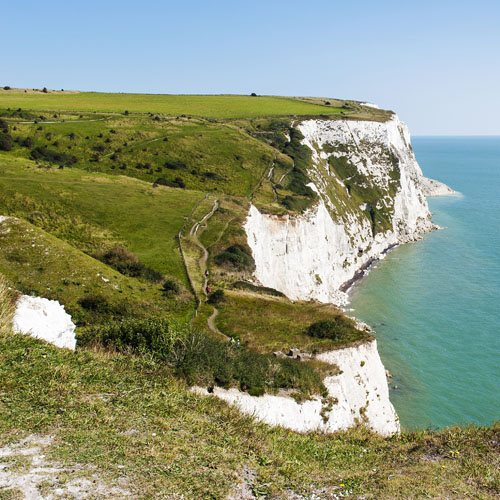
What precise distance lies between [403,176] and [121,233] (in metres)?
90.4

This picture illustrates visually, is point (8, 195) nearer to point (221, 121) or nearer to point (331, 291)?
point (331, 291)

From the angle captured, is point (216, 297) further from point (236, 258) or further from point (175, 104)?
point (175, 104)

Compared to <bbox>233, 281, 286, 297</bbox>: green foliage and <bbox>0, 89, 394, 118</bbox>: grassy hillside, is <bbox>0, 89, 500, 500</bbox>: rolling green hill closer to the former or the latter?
<bbox>233, 281, 286, 297</bbox>: green foliage

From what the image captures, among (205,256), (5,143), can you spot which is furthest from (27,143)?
(205,256)

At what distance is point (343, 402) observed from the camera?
89.9 feet

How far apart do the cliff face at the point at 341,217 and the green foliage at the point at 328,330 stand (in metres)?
18.2

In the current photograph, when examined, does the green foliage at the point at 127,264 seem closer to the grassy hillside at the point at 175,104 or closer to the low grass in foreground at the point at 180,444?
the low grass in foreground at the point at 180,444

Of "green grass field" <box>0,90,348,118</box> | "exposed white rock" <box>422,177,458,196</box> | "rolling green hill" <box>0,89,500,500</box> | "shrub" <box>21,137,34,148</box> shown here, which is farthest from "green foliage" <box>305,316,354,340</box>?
"exposed white rock" <box>422,177,458,196</box>

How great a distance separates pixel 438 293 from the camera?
67.7m

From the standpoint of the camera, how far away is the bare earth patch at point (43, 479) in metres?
9.15

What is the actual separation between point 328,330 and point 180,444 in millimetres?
20864

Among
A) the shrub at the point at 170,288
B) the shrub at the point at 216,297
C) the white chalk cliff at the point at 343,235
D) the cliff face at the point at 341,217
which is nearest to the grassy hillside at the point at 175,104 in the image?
the cliff face at the point at 341,217

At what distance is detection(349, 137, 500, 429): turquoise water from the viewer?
40.2 m

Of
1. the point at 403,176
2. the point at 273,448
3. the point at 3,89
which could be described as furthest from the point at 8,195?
the point at 3,89
